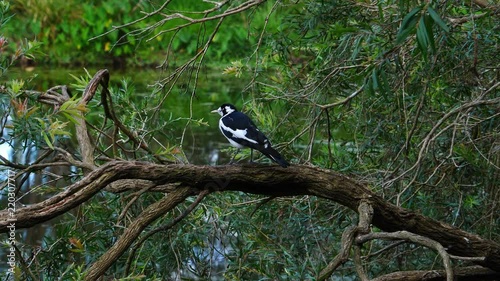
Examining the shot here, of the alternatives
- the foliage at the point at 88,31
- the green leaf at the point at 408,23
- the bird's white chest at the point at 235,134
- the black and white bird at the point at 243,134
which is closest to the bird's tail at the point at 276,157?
the black and white bird at the point at 243,134

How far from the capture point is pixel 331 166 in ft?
15.6

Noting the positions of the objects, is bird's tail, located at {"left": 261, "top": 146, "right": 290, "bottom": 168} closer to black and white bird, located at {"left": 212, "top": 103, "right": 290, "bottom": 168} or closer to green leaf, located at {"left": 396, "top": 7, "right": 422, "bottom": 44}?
black and white bird, located at {"left": 212, "top": 103, "right": 290, "bottom": 168}

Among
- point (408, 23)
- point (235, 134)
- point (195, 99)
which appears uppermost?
point (408, 23)

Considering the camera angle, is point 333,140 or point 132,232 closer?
point 132,232

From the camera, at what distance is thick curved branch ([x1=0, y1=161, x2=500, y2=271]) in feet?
10.5

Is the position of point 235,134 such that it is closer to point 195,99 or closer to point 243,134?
point 243,134

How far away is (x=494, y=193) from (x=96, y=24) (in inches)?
465

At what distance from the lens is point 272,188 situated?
378cm

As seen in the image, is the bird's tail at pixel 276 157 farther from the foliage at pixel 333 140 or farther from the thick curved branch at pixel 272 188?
the foliage at pixel 333 140

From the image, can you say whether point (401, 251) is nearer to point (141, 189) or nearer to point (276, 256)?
point (276, 256)

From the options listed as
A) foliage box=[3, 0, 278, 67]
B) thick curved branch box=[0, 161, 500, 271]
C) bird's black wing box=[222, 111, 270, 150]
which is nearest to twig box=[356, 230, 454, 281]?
thick curved branch box=[0, 161, 500, 271]

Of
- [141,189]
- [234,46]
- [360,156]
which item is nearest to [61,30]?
[234,46]

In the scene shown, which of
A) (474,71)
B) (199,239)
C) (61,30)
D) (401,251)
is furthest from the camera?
(61,30)

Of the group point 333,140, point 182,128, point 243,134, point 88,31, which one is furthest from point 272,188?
point 88,31
